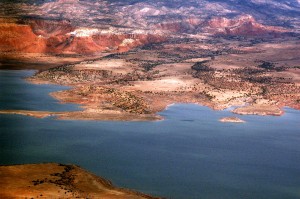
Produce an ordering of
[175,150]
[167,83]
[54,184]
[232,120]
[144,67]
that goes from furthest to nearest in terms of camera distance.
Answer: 1. [144,67]
2. [167,83]
3. [232,120]
4. [175,150]
5. [54,184]

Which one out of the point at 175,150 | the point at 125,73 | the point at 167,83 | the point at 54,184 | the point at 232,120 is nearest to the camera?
the point at 54,184

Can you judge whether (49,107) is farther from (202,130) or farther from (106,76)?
(106,76)

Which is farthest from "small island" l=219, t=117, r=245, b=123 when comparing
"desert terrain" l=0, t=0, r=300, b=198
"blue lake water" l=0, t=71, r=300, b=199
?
"blue lake water" l=0, t=71, r=300, b=199

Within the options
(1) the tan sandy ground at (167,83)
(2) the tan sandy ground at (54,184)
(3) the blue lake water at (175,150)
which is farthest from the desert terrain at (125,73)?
(3) the blue lake water at (175,150)

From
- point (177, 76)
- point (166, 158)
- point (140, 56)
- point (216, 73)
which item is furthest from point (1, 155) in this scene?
point (140, 56)

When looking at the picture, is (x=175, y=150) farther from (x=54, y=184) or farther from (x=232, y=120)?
(x=232, y=120)

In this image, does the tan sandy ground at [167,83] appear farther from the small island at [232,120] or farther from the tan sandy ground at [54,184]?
the tan sandy ground at [54,184]

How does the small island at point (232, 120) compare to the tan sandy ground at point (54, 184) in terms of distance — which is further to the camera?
the small island at point (232, 120)

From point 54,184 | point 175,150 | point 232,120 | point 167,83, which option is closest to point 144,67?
point 167,83
